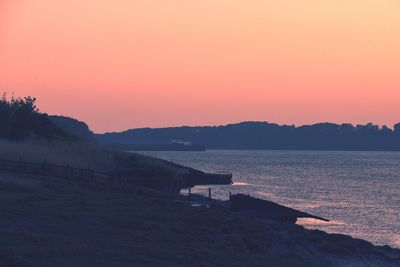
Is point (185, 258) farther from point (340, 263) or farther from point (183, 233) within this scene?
point (340, 263)

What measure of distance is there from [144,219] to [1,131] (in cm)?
5618

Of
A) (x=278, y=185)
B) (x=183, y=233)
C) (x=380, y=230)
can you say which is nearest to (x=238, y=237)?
(x=183, y=233)

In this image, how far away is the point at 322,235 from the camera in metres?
54.0

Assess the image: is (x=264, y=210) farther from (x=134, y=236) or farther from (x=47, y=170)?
(x=134, y=236)

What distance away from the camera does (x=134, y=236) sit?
41.2m

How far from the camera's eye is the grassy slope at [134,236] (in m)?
35.0

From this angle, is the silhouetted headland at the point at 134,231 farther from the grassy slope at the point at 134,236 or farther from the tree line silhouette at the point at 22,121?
the tree line silhouette at the point at 22,121

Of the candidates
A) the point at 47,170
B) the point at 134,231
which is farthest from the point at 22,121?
the point at 134,231

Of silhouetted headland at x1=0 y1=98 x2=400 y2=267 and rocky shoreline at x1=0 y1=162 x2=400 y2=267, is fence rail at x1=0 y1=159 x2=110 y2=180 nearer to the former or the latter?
silhouetted headland at x1=0 y1=98 x2=400 y2=267

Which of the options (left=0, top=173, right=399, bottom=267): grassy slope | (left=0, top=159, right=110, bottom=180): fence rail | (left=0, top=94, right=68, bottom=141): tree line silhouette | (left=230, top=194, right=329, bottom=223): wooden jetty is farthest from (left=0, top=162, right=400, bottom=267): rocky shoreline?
(left=0, top=94, right=68, bottom=141): tree line silhouette

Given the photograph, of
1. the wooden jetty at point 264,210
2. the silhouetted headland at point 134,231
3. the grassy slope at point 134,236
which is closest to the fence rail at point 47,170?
the silhouetted headland at point 134,231

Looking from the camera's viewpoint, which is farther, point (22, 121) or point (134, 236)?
point (22, 121)

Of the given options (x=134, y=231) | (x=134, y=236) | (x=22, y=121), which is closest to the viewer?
(x=134, y=236)

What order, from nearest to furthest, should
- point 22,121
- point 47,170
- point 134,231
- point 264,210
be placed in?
1. point 134,231
2. point 264,210
3. point 47,170
4. point 22,121
